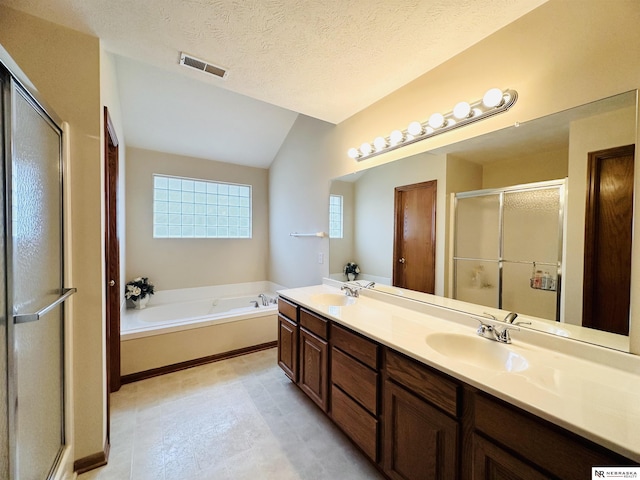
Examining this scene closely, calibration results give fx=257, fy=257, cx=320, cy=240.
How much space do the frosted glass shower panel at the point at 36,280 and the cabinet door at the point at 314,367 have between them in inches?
54.4

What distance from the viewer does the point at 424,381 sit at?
1.11m

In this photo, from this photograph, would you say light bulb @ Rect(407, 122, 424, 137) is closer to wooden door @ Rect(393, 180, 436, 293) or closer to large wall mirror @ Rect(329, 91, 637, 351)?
large wall mirror @ Rect(329, 91, 637, 351)

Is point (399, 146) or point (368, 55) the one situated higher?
A: point (368, 55)

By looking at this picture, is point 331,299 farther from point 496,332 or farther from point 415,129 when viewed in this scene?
point 415,129

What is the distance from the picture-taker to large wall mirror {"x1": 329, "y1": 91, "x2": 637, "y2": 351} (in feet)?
3.57

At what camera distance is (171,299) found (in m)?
3.47

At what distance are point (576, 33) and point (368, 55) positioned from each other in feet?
3.19

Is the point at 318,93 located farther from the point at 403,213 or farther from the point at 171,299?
the point at 171,299

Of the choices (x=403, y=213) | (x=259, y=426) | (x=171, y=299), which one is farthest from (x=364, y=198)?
(x=171, y=299)

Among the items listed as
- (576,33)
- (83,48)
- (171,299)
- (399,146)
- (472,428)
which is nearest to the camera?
(472,428)

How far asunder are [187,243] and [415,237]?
3.11 meters

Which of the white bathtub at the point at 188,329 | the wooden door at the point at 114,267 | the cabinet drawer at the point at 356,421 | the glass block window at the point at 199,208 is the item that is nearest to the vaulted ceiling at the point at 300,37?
the wooden door at the point at 114,267

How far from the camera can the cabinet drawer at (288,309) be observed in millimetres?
2064

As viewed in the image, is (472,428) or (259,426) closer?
(472,428)
